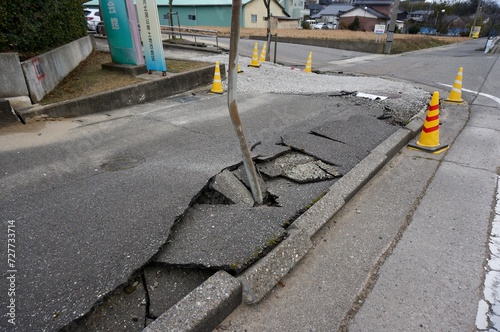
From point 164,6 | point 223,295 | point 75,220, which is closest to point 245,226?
point 223,295

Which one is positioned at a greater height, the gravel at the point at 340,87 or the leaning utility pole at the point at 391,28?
the leaning utility pole at the point at 391,28

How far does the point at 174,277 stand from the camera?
2324 mm

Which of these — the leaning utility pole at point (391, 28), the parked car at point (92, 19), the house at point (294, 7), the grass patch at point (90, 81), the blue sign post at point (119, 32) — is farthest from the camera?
the house at point (294, 7)

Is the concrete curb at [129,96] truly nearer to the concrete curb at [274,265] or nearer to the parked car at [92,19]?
the concrete curb at [274,265]

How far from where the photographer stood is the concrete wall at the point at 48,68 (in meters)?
5.68

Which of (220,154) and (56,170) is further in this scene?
(220,154)

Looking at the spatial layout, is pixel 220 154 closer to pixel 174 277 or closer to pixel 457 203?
pixel 174 277

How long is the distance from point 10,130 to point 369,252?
584cm

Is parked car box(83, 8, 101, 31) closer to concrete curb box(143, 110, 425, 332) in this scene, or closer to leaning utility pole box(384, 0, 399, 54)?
leaning utility pole box(384, 0, 399, 54)

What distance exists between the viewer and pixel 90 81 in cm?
747

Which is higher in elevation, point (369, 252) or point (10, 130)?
point (10, 130)

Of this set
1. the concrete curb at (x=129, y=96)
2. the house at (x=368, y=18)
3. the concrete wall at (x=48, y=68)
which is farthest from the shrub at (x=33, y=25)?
the house at (x=368, y=18)

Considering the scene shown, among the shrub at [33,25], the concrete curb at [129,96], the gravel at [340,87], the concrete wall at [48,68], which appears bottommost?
the gravel at [340,87]

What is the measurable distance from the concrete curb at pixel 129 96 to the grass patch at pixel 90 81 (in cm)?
30
